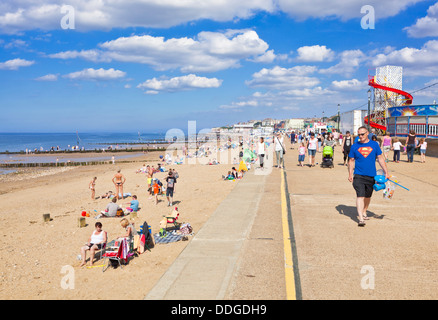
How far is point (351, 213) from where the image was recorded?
324 inches

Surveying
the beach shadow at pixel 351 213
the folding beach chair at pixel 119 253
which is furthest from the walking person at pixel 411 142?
the folding beach chair at pixel 119 253

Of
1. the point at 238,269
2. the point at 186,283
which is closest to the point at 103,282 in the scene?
the point at 186,283

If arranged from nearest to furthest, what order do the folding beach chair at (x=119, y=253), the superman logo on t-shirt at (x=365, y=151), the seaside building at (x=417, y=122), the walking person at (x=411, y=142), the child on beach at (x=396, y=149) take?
the folding beach chair at (x=119, y=253)
the superman logo on t-shirt at (x=365, y=151)
the walking person at (x=411, y=142)
the child on beach at (x=396, y=149)
the seaside building at (x=417, y=122)

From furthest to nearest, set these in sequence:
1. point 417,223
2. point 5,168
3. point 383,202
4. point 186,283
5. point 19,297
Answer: point 5,168 < point 383,202 < point 417,223 < point 19,297 < point 186,283

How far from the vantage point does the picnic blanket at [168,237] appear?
741cm

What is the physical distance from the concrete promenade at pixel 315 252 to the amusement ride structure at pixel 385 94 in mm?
41626

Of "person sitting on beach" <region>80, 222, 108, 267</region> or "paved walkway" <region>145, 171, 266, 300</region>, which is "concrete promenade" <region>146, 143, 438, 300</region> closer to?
"paved walkway" <region>145, 171, 266, 300</region>

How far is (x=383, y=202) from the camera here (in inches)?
370

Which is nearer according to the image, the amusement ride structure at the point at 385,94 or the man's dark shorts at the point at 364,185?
the man's dark shorts at the point at 364,185

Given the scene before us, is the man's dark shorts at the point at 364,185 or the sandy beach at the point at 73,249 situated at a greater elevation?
the man's dark shorts at the point at 364,185

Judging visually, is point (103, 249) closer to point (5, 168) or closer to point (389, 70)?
point (5, 168)

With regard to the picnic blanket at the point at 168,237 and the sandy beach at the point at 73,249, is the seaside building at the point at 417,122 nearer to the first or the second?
the sandy beach at the point at 73,249
